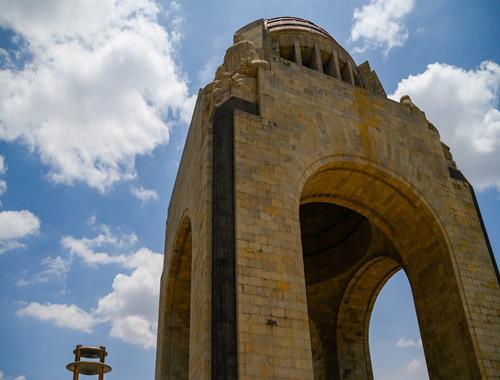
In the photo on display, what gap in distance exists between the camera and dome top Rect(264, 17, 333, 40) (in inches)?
666

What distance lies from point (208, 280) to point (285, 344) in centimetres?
178

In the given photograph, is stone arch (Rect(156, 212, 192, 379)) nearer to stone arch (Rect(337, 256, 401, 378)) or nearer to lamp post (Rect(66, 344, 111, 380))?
lamp post (Rect(66, 344, 111, 380))

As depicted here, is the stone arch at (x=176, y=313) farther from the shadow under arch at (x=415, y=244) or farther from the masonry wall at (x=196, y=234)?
the shadow under arch at (x=415, y=244)

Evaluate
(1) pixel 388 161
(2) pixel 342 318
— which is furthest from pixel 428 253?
(2) pixel 342 318

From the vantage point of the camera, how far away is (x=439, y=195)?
12242 mm

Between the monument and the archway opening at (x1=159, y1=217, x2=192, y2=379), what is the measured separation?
1.4 inches

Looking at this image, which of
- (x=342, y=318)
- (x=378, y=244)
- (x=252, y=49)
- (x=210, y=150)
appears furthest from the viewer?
(x=342, y=318)

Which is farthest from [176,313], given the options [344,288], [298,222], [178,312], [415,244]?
[415,244]

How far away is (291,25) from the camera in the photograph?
1728cm

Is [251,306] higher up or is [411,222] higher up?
[411,222]

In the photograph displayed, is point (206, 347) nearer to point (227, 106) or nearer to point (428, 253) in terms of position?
point (227, 106)

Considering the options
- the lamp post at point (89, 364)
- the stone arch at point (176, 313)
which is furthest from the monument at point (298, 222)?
the lamp post at point (89, 364)

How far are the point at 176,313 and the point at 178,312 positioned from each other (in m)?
0.07

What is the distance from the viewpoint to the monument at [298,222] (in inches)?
324
